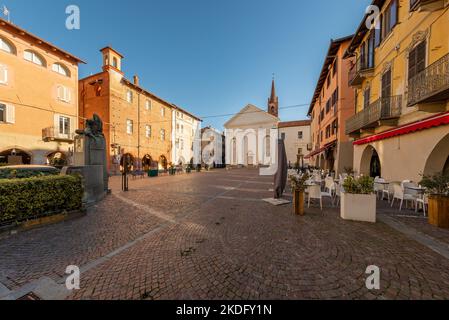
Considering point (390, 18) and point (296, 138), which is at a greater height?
point (390, 18)

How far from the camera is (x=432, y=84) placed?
6.36m

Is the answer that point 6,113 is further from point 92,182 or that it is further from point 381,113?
point 381,113

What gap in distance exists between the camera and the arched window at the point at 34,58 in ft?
51.3

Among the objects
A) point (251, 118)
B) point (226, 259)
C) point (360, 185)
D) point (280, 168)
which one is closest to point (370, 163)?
point (280, 168)

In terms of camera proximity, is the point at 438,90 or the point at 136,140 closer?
the point at 438,90

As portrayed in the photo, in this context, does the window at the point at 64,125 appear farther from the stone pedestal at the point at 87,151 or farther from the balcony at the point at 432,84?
the balcony at the point at 432,84

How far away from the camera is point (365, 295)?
2.43 meters

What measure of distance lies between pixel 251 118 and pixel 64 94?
43.6 metres

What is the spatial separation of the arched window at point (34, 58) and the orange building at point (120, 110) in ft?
17.3

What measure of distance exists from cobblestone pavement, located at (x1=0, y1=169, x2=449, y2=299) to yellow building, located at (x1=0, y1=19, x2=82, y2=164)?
16.3 meters

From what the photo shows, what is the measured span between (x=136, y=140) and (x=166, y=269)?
25.1 metres

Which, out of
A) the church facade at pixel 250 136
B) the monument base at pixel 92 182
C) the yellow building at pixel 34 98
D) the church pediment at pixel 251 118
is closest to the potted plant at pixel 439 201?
the monument base at pixel 92 182
